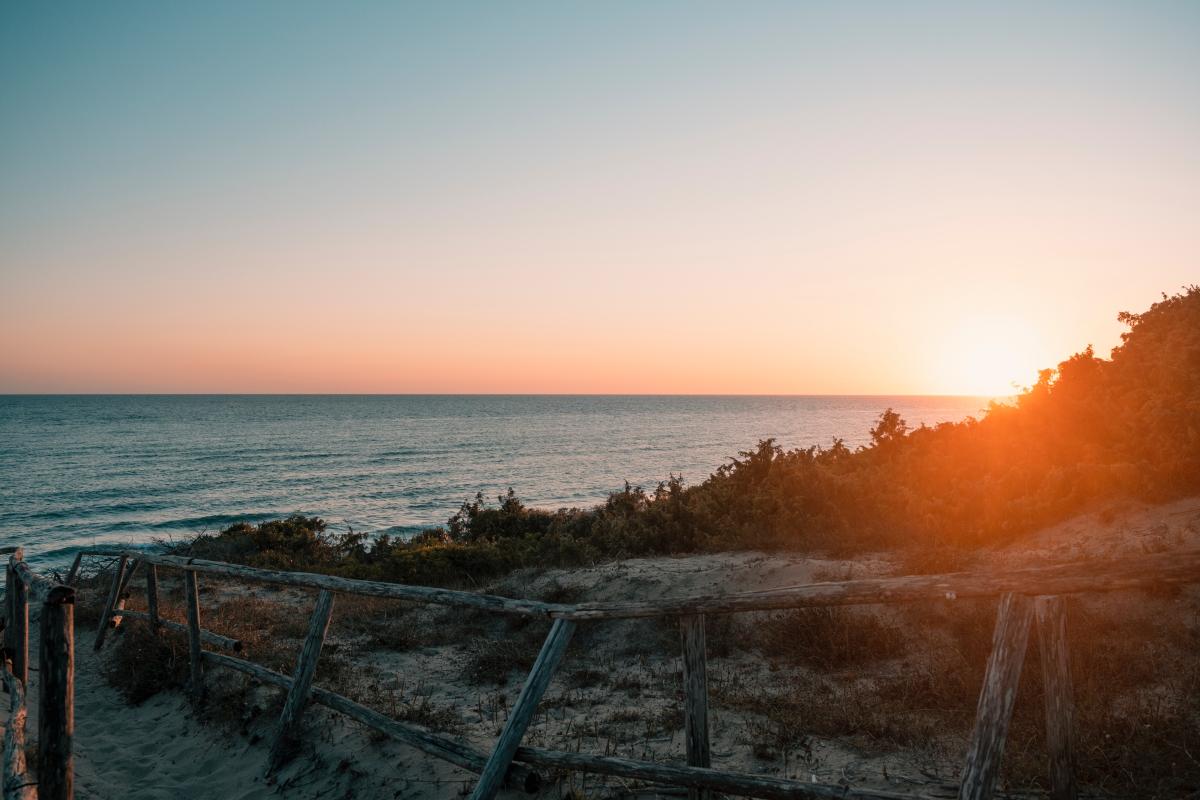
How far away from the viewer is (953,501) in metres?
12.1

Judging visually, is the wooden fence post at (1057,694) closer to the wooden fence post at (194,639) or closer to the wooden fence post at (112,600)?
the wooden fence post at (194,639)

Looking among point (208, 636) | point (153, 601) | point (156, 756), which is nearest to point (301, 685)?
point (156, 756)

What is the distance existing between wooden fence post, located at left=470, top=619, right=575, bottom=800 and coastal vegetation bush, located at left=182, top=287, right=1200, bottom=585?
685 centimetres

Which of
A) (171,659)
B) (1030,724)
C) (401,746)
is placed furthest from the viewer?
(171,659)

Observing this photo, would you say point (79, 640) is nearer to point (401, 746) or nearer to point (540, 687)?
point (401, 746)

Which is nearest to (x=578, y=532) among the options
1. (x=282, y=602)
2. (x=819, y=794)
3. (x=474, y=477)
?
(x=282, y=602)

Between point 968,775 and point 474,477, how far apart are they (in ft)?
139

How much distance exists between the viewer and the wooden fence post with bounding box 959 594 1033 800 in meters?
3.51

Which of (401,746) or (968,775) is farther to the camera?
(401,746)

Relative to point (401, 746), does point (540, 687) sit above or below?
above

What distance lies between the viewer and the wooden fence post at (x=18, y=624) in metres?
6.82

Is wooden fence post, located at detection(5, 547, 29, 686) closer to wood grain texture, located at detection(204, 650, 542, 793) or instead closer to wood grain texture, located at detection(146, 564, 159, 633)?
wood grain texture, located at detection(204, 650, 542, 793)

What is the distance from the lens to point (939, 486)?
12969mm

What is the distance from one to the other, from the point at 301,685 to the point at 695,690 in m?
4.34
